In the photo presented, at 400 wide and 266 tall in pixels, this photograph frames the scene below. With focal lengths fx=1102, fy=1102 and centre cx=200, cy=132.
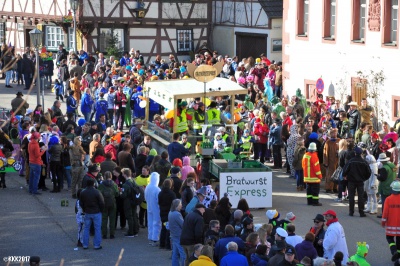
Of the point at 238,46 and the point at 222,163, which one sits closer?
the point at 222,163

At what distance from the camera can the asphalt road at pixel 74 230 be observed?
2033 cm

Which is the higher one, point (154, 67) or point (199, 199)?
point (154, 67)

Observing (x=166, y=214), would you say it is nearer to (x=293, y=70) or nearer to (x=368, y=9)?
(x=368, y=9)

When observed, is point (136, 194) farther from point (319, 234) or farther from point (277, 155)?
point (277, 155)

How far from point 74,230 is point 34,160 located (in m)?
3.66

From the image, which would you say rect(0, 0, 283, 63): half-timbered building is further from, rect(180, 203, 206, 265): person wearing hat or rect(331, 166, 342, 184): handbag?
rect(180, 203, 206, 265): person wearing hat

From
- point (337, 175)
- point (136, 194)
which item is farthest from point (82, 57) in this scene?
point (136, 194)

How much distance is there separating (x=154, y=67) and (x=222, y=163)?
16684 millimetres

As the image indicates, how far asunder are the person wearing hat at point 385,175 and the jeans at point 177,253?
16.9 ft

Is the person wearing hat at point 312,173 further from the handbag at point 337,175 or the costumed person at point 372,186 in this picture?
the costumed person at point 372,186

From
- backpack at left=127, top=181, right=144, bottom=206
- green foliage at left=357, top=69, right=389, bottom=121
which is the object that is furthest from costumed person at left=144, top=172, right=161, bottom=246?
green foliage at left=357, top=69, right=389, bottom=121

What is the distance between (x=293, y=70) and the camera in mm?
36906

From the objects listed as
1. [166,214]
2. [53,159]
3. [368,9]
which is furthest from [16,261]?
[368,9]

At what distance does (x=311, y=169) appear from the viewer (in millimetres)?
24203
